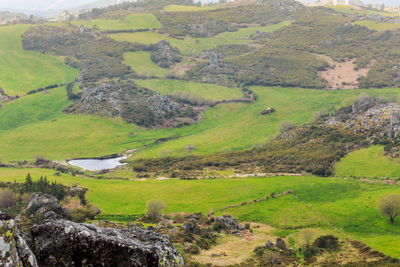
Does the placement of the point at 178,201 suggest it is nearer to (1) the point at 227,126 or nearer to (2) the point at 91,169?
(2) the point at 91,169

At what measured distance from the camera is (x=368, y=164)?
114750 millimetres

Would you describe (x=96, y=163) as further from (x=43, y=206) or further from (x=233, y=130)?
(x=43, y=206)

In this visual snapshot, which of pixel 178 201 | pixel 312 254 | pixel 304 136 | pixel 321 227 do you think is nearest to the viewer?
pixel 312 254

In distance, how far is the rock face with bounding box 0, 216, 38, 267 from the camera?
1341 centimetres

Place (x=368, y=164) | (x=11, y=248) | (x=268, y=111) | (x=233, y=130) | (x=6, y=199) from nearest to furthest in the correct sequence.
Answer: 1. (x=11, y=248)
2. (x=6, y=199)
3. (x=368, y=164)
4. (x=233, y=130)
5. (x=268, y=111)

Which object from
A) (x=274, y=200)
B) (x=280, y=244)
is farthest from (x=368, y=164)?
(x=280, y=244)

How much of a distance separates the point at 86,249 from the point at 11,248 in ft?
11.6

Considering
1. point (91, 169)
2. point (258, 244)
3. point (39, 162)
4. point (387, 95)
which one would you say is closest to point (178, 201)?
point (258, 244)

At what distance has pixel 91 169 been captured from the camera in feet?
451

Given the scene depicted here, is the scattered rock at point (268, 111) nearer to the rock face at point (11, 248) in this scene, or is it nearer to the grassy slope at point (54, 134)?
the grassy slope at point (54, 134)

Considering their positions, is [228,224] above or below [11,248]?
below

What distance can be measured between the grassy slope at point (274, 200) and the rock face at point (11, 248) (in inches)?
2431

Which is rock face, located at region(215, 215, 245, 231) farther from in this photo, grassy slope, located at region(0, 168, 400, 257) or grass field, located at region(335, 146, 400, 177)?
grass field, located at region(335, 146, 400, 177)

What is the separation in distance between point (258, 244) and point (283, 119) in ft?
409
